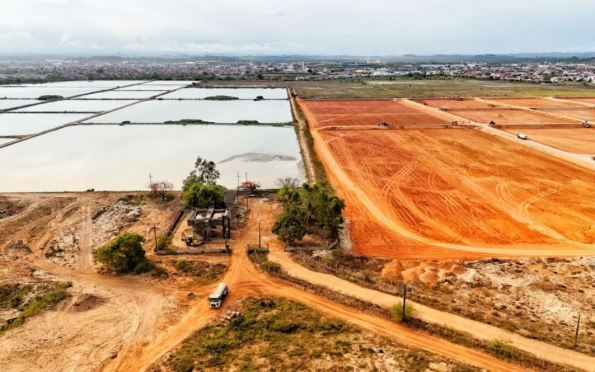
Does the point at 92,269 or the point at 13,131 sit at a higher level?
the point at 13,131

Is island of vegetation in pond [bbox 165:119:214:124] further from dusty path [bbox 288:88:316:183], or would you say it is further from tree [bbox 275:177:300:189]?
tree [bbox 275:177:300:189]

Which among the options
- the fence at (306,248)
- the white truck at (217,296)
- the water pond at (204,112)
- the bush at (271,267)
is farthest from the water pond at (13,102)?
the white truck at (217,296)

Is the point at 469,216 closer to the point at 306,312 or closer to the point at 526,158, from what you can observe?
the point at 306,312

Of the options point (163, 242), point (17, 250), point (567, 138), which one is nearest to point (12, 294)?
point (17, 250)

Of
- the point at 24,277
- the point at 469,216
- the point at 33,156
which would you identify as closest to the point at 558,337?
the point at 469,216

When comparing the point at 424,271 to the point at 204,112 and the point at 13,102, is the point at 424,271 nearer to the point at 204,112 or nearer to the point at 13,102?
the point at 204,112

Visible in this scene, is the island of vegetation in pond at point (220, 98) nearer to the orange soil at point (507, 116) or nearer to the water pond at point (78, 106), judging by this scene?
A: the water pond at point (78, 106)
